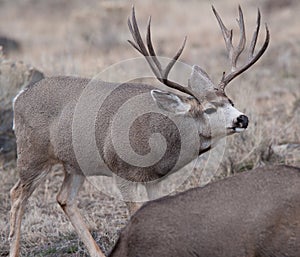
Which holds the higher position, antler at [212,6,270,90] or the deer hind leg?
antler at [212,6,270,90]

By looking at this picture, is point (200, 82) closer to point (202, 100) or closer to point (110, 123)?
point (202, 100)

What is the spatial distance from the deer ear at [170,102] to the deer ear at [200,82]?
19cm

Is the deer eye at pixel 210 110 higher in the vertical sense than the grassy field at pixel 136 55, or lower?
higher

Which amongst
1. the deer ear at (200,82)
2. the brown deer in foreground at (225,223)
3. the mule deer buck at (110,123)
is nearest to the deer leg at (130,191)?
the mule deer buck at (110,123)

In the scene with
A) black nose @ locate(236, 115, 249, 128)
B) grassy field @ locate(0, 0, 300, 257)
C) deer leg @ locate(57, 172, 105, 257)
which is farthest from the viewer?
grassy field @ locate(0, 0, 300, 257)

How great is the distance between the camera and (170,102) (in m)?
7.32

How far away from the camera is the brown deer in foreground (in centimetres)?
516

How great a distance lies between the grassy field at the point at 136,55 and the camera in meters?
8.37

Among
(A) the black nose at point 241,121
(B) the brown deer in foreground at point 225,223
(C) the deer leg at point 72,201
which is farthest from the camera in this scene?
(C) the deer leg at point 72,201

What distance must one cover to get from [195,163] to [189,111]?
203 cm

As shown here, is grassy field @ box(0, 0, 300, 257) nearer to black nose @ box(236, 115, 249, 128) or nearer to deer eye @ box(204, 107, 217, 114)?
deer eye @ box(204, 107, 217, 114)

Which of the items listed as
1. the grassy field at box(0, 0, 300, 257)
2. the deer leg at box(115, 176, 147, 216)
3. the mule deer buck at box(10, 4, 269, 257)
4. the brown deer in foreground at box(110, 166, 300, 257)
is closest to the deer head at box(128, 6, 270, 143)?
the mule deer buck at box(10, 4, 269, 257)

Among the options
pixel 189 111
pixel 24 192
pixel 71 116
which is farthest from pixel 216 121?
pixel 24 192

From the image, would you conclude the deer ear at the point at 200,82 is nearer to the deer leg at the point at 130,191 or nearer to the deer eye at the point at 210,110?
the deer eye at the point at 210,110
